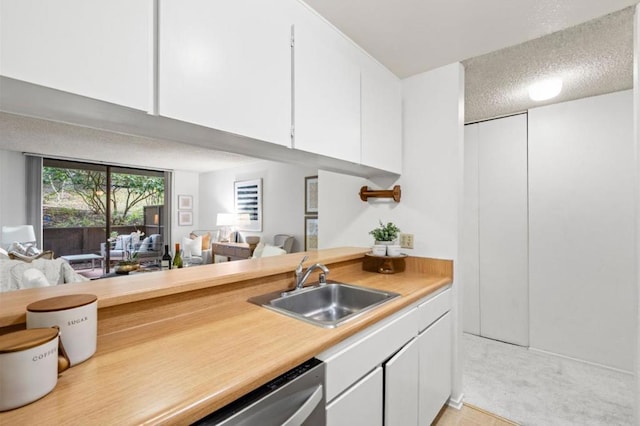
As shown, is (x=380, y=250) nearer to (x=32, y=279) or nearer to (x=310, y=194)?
(x=32, y=279)

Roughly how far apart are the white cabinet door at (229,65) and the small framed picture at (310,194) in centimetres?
318

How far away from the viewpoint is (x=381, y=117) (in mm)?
1951

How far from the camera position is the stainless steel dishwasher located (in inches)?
27.0

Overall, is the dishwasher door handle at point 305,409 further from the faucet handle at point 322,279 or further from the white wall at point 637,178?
the white wall at point 637,178

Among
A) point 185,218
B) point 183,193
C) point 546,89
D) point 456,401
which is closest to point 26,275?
point 456,401

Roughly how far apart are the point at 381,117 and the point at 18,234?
5.56 meters

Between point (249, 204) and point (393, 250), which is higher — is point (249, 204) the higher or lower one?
the higher one

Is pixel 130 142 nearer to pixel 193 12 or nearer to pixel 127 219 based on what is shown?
pixel 127 219

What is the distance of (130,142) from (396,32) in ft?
13.3

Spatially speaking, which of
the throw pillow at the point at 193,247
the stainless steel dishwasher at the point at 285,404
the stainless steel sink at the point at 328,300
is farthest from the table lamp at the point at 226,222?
the stainless steel dishwasher at the point at 285,404

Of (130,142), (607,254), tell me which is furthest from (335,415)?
(130,142)

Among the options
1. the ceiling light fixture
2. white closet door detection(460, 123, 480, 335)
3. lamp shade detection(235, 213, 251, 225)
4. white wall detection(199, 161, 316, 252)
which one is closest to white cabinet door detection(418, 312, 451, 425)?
white closet door detection(460, 123, 480, 335)

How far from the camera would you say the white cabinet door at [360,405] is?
97 cm

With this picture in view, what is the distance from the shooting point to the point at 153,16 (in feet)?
2.83
